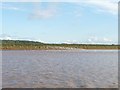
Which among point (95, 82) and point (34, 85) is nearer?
point (34, 85)

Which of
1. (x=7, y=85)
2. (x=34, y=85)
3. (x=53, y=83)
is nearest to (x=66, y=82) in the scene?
(x=53, y=83)

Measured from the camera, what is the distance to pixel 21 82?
19.3 meters

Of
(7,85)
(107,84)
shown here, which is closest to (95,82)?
(107,84)

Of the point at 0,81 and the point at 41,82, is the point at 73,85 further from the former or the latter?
the point at 0,81

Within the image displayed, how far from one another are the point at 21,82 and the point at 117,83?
19.1 feet

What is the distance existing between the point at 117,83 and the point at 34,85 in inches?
194

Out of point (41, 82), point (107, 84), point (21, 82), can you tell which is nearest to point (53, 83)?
point (41, 82)

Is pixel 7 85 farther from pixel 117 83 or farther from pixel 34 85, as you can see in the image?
pixel 117 83

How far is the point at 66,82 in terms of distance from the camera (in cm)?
1927

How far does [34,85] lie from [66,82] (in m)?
2.19

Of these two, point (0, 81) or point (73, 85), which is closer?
point (73, 85)

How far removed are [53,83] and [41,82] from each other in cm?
83

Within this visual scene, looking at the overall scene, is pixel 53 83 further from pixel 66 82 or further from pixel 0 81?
pixel 0 81

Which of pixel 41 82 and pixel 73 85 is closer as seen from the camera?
pixel 73 85
